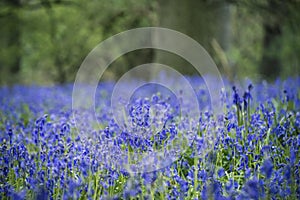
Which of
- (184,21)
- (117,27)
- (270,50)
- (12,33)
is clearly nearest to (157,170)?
(184,21)

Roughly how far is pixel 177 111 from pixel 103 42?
457 inches

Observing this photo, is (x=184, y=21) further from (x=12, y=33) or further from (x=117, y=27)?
(x=12, y=33)

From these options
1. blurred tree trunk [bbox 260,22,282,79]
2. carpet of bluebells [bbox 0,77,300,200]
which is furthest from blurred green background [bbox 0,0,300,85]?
carpet of bluebells [bbox 0,77,300,200]

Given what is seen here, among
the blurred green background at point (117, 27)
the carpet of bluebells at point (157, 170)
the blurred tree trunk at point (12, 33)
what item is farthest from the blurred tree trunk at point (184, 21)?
the carpet of bluebells at point (157, 170)

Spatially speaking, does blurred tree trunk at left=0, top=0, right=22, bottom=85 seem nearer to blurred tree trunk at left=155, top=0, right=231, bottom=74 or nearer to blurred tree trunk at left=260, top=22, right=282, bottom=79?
blurred tree trunk at left=155, top=0, right=231, bottom=74

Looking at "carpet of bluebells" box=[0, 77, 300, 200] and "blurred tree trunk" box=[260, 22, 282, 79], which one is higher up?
"blurred tree trunk" box=[260, 22, 282, 79]

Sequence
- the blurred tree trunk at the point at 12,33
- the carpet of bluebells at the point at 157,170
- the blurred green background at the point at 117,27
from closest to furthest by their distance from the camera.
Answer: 1. the carpet of bluebells at the point at 157,170
2. the blurred green background at the point at 117,27
3. the blurred tree trunk at the point at 12,33

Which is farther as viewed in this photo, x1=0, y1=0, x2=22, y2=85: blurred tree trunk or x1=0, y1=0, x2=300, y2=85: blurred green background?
x1=0, y1=0, x2=22, y2=85: blurred tree trunk

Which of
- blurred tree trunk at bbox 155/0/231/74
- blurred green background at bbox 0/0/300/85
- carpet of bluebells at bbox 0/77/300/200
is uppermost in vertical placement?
blurred green background at bbox 0/0/300/85

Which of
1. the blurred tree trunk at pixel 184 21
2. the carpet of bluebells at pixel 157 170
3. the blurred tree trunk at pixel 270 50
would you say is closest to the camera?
the carpet of bluebells at pixel 157 170

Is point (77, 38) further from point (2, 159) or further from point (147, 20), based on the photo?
point (2, 159)

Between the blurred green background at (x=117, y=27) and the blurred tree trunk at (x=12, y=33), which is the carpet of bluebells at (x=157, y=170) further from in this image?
the blurred tree trunk at (x=12, y=33)

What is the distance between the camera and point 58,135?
360 centimetres

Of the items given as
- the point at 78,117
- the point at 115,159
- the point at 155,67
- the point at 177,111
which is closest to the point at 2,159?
the point at 115,159
